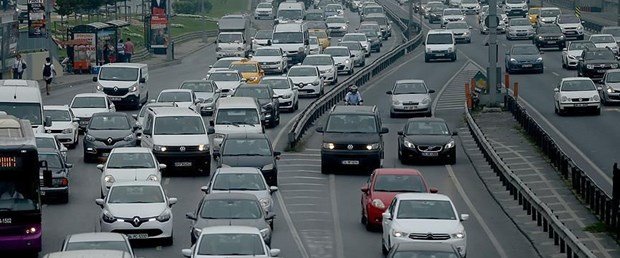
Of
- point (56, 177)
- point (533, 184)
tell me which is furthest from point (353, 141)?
point (56, 177)

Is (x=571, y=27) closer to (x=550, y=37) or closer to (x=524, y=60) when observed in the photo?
(x=550, y=37)

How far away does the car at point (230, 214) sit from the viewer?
2936cm

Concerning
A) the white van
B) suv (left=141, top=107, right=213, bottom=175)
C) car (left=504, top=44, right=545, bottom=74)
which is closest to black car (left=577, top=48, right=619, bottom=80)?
car (left=504, top=44, right=545, bottom=74)

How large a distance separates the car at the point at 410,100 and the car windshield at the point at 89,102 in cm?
1086

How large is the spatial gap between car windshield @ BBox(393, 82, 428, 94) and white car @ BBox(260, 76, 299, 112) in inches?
178

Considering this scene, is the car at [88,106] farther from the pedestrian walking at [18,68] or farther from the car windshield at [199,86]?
the pedestrian walking at [18,68]

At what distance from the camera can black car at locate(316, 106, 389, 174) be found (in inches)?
1692

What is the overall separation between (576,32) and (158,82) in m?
30.1

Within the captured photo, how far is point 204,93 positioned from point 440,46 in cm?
2892

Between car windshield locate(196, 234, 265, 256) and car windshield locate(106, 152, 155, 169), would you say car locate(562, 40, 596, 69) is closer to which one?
car windshield locate(106, 152, 155, 169)

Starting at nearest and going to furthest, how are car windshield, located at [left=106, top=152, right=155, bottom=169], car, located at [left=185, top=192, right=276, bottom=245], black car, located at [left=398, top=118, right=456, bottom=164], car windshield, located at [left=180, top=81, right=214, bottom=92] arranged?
car, located at [left=185, top=192, right=276, bottom=245] < car windshield, located at [left=106, top=152, right=155, bottom=169] < black car, located at [left=398, top=118, right=456, bottom=164] < car windshield, located at [left=180, top=81, right=214, bottom=92]

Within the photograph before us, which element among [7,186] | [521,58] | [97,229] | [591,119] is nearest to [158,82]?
[521,58]

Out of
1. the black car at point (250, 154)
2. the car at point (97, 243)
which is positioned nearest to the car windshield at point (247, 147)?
the black car at point (250, 154)

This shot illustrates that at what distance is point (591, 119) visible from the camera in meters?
55.2
